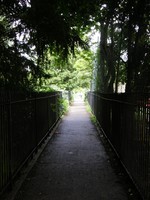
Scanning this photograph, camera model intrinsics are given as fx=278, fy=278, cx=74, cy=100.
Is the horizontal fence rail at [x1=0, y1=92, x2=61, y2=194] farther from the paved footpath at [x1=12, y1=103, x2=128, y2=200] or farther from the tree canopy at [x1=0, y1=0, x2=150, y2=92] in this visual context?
the tree canopy at [x1=0, y1=0, x2=150, y2=92]

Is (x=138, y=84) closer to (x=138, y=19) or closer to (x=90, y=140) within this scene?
(x=138, y=19)

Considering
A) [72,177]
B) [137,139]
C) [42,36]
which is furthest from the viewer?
[42,36]

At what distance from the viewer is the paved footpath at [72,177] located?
4.65m

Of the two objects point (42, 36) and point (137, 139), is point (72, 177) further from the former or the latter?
point (42, 36)

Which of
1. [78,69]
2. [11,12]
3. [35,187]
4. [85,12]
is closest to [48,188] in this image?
[35,187]

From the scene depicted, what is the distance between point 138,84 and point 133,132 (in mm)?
3458

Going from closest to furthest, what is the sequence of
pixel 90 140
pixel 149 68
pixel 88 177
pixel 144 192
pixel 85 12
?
1. pixel 144 192
2. pixel 88 177
3. pixel 149 68
4. pixel 85 12
5. pixel 90 140

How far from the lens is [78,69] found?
3412cm

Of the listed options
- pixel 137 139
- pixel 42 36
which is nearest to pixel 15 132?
pixel 137 139

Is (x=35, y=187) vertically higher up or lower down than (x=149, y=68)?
lower down

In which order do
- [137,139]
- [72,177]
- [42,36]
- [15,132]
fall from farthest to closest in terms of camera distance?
[42,36] < [72,177] < [15,132] < [137,139]

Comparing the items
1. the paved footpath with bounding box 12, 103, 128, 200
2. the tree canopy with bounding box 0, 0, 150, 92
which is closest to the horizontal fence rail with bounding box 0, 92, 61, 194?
the paved footpath with bounding box 12, 103, 128, 200

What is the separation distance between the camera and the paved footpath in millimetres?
4652

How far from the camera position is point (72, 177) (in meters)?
5.58
